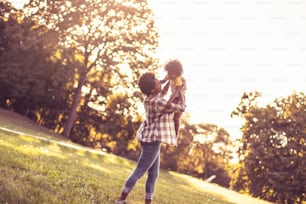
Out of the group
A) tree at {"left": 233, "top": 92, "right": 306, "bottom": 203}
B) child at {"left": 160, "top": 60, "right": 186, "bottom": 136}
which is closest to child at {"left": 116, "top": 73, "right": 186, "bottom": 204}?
child at {"left": 160, "top": 60, "right": 186, "bottom": 136}

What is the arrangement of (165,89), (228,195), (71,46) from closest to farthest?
1. (165,89)
2. (228,195)
3. (71,46)

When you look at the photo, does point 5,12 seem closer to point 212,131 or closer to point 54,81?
point 54,81

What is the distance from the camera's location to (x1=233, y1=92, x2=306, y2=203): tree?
38.1 metres

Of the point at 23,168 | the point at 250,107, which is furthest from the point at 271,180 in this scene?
the point at 23,168

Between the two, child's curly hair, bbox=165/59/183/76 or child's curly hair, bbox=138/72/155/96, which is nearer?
child's curly hair, bbox=138/72/155/96

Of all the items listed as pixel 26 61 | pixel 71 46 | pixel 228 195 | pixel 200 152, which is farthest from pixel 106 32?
pixel 200 152

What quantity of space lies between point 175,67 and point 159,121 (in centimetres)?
110

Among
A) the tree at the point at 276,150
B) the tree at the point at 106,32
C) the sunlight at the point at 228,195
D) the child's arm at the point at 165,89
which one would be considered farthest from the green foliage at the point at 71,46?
the child's arm at the point at 165,89

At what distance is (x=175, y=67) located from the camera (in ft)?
24.9

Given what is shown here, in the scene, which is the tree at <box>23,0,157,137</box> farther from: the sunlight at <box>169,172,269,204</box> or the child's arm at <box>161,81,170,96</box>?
the child's arm at <box>161,81,170,96</box>

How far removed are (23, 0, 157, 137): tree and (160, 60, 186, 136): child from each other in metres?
36.3

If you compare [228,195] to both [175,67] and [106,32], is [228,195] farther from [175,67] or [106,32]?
[106,32]

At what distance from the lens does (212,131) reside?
234ft

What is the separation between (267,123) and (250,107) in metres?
3.09
